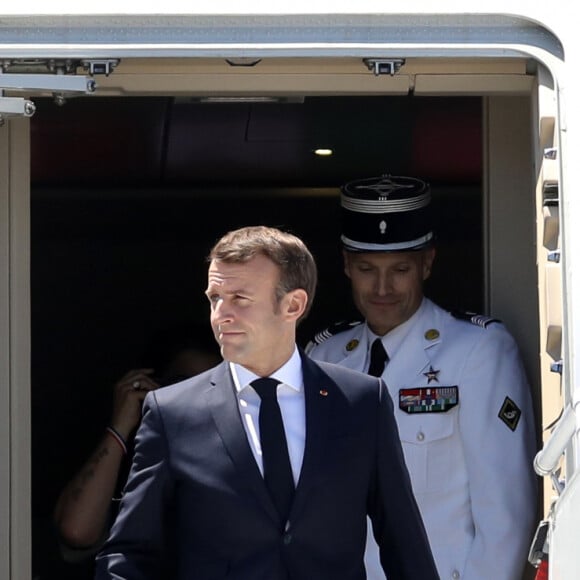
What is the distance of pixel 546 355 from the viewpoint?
10.5ft

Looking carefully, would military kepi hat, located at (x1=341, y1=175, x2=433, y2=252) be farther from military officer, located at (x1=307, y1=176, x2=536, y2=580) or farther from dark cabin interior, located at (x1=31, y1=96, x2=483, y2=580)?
dark cabin interior, located at (x1=31, y1=96, x2=483, y2=580)

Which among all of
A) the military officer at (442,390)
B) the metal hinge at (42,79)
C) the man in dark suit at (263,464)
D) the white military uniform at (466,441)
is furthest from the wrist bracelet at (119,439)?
the man in dark suit at (263,464)

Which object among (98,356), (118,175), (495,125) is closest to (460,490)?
(495,125)

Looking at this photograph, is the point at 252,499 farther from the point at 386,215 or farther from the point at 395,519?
the point at 386,215

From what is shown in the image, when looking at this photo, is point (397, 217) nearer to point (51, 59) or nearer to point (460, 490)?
point (460, 490)

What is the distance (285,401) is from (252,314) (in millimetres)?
181

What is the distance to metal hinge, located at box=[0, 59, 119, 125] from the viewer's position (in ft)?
10.2

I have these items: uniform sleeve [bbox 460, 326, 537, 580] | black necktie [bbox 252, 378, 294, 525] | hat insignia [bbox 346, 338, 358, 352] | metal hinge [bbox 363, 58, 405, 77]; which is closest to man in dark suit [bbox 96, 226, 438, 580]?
black necktie [bbox 252, 378, 294, 525]

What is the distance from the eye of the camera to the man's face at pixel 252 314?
273 cm

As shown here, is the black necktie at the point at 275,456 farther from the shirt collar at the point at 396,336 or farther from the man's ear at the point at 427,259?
the man's ear at the point at 427,259

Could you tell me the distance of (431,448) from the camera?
3.73 m

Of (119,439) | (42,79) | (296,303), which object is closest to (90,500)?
(119,439)

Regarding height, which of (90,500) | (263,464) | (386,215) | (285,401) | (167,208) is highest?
(167,208)

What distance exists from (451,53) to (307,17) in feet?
1.04
